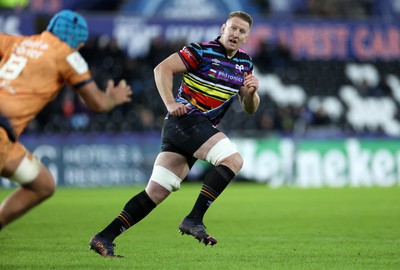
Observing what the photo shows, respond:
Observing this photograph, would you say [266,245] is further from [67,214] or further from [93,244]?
[67,214]

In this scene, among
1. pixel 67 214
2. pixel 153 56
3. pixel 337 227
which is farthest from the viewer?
pixel 153 56

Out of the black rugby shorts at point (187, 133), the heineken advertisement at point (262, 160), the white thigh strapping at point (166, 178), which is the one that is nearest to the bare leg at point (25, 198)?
the white thigh strapping at point (166, 178)

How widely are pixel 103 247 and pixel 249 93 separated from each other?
6.55 ft

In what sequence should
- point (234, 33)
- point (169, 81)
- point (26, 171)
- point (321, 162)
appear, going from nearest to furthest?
point (26, 171), point (169, 81), point (234, 33), point (321, 162)

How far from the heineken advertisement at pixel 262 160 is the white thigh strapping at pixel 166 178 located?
12.1m

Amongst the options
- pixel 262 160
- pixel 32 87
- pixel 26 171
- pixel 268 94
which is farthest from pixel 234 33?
pixel 268 94

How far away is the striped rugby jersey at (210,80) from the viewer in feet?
26.9

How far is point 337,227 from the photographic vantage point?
36.1ft

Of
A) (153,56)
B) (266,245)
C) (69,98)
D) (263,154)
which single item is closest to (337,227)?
(266,245)

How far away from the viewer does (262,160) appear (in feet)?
67.9

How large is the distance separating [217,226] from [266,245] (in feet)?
7.91

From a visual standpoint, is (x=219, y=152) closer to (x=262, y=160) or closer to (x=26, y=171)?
(x=26, y=171)

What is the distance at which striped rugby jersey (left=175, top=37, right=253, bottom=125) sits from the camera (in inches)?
322

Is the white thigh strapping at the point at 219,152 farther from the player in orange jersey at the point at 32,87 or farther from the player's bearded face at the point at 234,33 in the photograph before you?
the player in orange jersey at the point at 32,87
